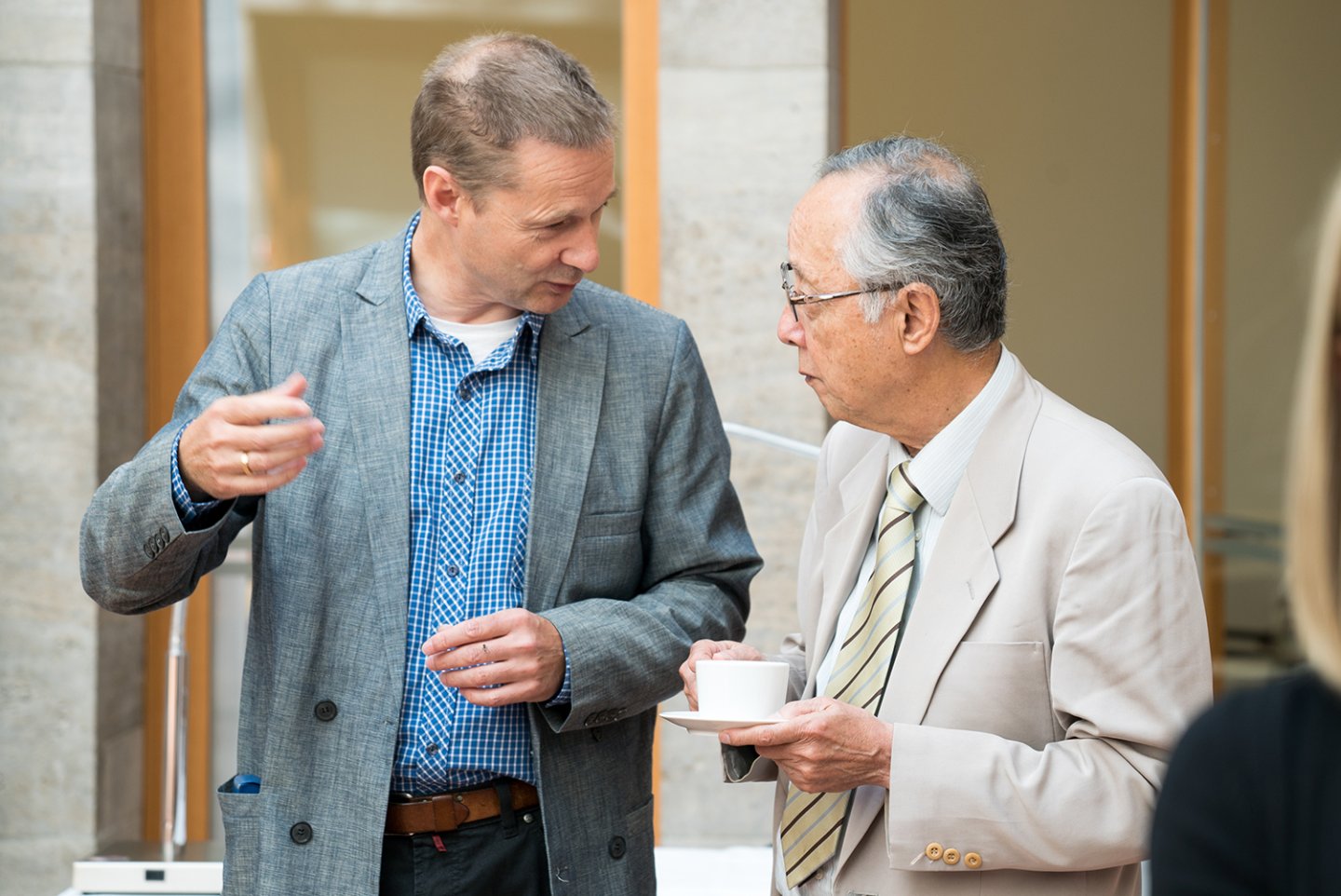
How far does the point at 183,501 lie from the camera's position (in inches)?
77.7

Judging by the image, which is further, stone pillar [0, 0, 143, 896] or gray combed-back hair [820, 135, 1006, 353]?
stone pillar [0, 0, 143, 896]

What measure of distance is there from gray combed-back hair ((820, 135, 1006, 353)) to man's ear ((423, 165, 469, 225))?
603 mm

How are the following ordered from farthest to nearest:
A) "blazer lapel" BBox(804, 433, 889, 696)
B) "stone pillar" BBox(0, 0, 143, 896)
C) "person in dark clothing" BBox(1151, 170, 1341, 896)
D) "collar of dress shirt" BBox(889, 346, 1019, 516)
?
"stone pillar" BBox(0, 0, 143, 896), "blazer lapel" BBox(804, 433, 889, 696), "collar of dress shirt" BBox(889, 346, 1019, 516), "person in dark clothing" BBox(1151, 170, 1341, 896)

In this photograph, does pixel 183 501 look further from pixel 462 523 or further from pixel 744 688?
pixel 744 688

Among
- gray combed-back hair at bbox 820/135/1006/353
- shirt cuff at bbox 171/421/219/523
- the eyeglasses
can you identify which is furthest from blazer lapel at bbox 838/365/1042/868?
shirt cuff at bbox 171/421/219/523

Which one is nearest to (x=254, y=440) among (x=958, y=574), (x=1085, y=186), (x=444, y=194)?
(x=444, y=194)

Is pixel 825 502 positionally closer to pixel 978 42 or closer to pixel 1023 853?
pixel 1023 853

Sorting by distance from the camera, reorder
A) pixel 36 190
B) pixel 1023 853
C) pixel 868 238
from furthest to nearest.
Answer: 1. pixel 36 190
2. pixel 868 238
3. pixel 1023 853

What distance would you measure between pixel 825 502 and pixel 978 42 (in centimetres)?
307

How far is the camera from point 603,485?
224 cm

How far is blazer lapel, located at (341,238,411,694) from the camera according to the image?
2.08 metres

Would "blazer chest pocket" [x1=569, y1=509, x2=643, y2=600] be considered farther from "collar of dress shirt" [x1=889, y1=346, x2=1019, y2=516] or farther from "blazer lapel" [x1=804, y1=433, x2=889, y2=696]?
"collar of dress shirt" [x1=889, y1=346, x2=1019, y2=516]

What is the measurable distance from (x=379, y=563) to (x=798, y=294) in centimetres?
69

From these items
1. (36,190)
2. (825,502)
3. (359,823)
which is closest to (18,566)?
(36,190)
